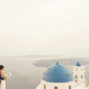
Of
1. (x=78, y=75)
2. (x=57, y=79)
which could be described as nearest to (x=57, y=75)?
(x=57, y=79)

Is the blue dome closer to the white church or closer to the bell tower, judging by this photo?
the white church

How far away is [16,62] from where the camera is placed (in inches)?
472

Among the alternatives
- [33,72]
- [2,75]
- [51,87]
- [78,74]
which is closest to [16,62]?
[33,72]

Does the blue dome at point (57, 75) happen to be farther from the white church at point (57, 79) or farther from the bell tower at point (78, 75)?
the bell tower at point (78, 75)

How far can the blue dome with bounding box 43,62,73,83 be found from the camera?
511 centimetres

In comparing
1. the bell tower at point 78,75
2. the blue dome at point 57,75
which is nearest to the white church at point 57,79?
the blue dome at point 57,75

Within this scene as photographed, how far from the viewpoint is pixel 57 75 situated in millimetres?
5117

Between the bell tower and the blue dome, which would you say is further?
the bell tower

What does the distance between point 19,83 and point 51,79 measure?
8.36m

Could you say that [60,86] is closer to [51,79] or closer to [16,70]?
[51,79]

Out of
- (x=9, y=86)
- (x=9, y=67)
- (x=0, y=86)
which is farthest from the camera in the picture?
(x=9, y=86)

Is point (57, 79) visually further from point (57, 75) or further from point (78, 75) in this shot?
point (78, 75)

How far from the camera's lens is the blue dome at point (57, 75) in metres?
5.11

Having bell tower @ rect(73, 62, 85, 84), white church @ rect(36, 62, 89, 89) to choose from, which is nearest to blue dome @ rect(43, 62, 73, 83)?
white church @ rect(36, 62, 89, 89)
